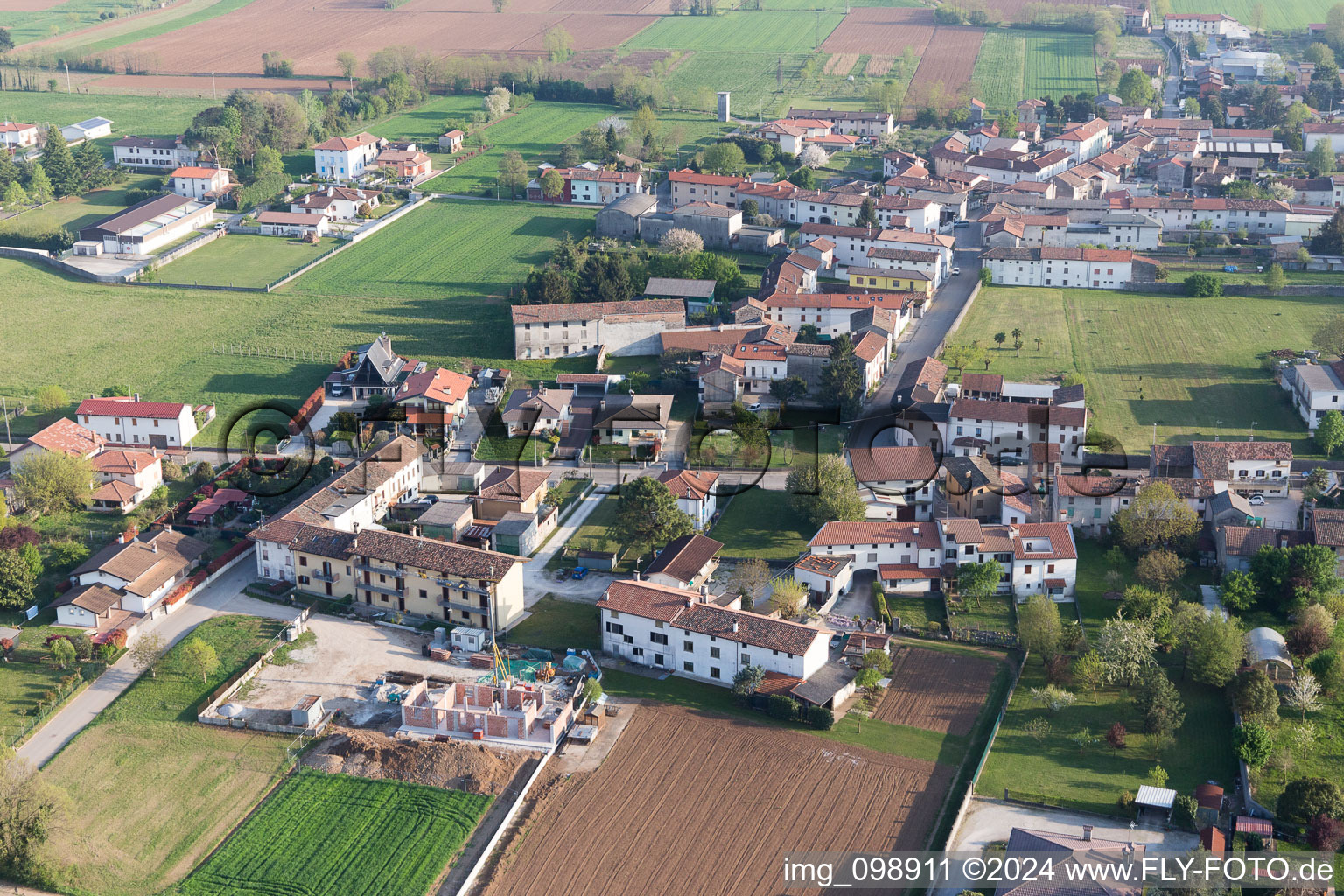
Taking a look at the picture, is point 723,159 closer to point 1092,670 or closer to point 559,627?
point 559,627

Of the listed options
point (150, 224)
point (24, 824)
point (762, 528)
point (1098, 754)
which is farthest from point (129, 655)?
point (150, 224)

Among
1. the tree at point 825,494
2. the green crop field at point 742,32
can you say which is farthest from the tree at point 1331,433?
the green crop field at point 742,32

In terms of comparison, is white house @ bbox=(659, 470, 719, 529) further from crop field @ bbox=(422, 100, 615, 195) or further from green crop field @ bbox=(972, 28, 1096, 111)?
green crop field @ bbox=(972, 28, 1096, 111)

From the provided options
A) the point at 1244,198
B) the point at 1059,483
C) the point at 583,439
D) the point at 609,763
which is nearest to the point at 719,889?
the point at 609,763

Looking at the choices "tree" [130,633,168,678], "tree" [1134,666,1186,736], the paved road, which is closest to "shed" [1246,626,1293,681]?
"tree" [1134,666,1186,736]

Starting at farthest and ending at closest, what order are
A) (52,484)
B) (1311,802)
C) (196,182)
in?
1. (196,182)
2. (52,484)
3. (1311,802)

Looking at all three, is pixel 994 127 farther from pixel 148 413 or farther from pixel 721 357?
pixel 148 413
